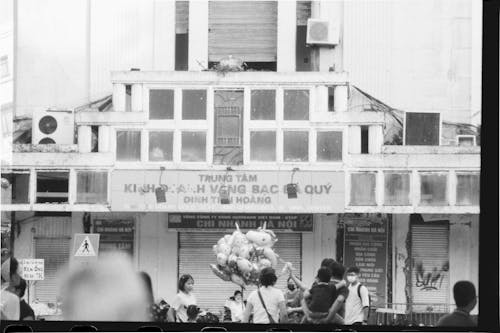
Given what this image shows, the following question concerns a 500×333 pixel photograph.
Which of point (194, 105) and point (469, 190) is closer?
point (469, 190)

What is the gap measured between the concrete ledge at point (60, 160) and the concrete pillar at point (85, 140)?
1.3 inches

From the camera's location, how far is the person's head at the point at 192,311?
194 inches

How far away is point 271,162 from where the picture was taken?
4902 mm

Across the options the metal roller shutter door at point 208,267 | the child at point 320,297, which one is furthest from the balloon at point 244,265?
the child at point 320,297

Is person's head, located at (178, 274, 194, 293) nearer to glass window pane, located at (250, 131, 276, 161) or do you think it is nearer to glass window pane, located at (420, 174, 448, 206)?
glass window pane, located at (250, 131, 276, 161)

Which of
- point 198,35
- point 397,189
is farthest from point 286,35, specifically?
point 397,189

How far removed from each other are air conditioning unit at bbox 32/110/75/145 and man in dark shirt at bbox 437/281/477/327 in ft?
7.89

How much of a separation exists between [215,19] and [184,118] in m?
0.62

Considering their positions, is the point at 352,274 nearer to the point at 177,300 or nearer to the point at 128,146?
the point at 177,300

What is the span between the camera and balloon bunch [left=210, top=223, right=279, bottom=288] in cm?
489

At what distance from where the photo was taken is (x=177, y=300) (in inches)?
194

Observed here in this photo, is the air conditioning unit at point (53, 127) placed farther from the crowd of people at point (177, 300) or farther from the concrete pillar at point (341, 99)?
the concrete pillar at point (341, 99)

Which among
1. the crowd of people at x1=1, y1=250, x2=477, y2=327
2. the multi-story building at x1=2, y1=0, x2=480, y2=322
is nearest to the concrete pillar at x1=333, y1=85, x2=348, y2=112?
the multi-story building at x1=2, y1=0, x2=480, y2=322

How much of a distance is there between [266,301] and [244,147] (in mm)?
902
